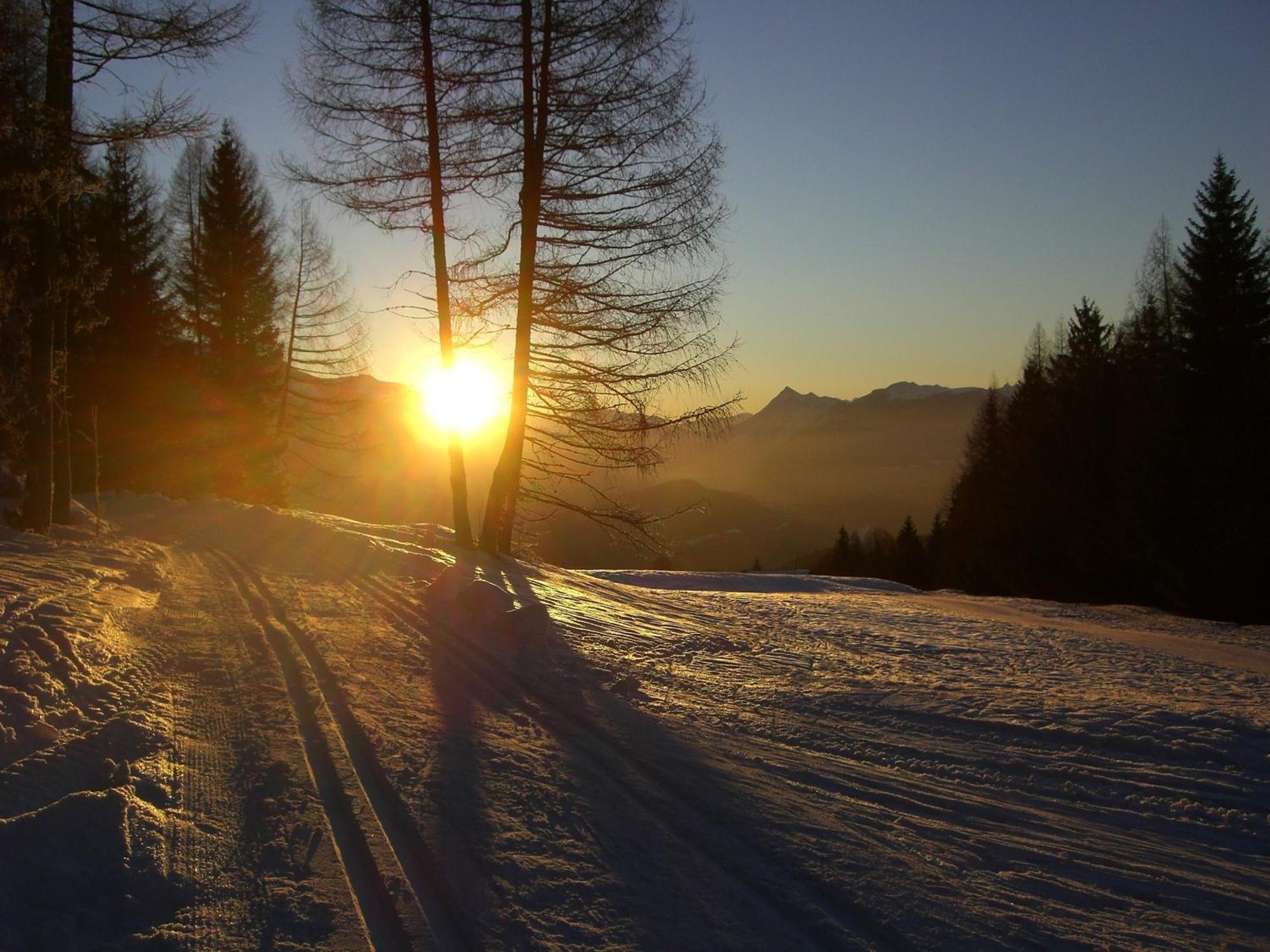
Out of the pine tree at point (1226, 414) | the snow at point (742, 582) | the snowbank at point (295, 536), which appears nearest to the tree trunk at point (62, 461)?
the snowbank at point (295, 536)

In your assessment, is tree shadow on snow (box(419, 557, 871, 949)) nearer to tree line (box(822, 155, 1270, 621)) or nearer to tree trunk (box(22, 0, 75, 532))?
tree trunk (box(22, 0, 75, 532))

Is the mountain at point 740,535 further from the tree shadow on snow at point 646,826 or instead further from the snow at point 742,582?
the tree shadow on snow at point 646,826

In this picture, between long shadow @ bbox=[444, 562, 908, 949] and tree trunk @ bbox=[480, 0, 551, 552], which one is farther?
tree trunk @ bbox=[480, 0, 551, 552]

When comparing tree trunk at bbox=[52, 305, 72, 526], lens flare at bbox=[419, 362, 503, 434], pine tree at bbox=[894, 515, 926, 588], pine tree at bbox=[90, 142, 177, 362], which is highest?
pine tree at bbox=[90, 142, 177, 362]

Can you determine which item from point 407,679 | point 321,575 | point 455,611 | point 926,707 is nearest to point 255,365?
point 321,575

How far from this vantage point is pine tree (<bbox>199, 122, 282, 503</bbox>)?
2591 centimetres

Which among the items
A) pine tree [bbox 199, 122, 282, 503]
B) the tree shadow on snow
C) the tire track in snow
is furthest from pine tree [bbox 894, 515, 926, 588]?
the tire track in snow

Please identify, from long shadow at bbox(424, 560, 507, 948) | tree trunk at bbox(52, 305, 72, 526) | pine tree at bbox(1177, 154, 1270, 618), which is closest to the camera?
long shadow at bbox(424, 560, 507, 948)

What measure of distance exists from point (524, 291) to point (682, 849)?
372 inches

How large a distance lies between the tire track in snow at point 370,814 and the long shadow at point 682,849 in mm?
693

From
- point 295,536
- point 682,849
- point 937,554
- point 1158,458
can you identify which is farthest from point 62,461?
point 937,554

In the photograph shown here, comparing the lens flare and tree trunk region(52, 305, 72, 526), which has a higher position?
the lens flare

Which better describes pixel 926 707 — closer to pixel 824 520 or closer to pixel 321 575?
pixel 321 575

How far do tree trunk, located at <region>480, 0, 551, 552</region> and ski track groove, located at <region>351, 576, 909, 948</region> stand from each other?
5.37 meters
